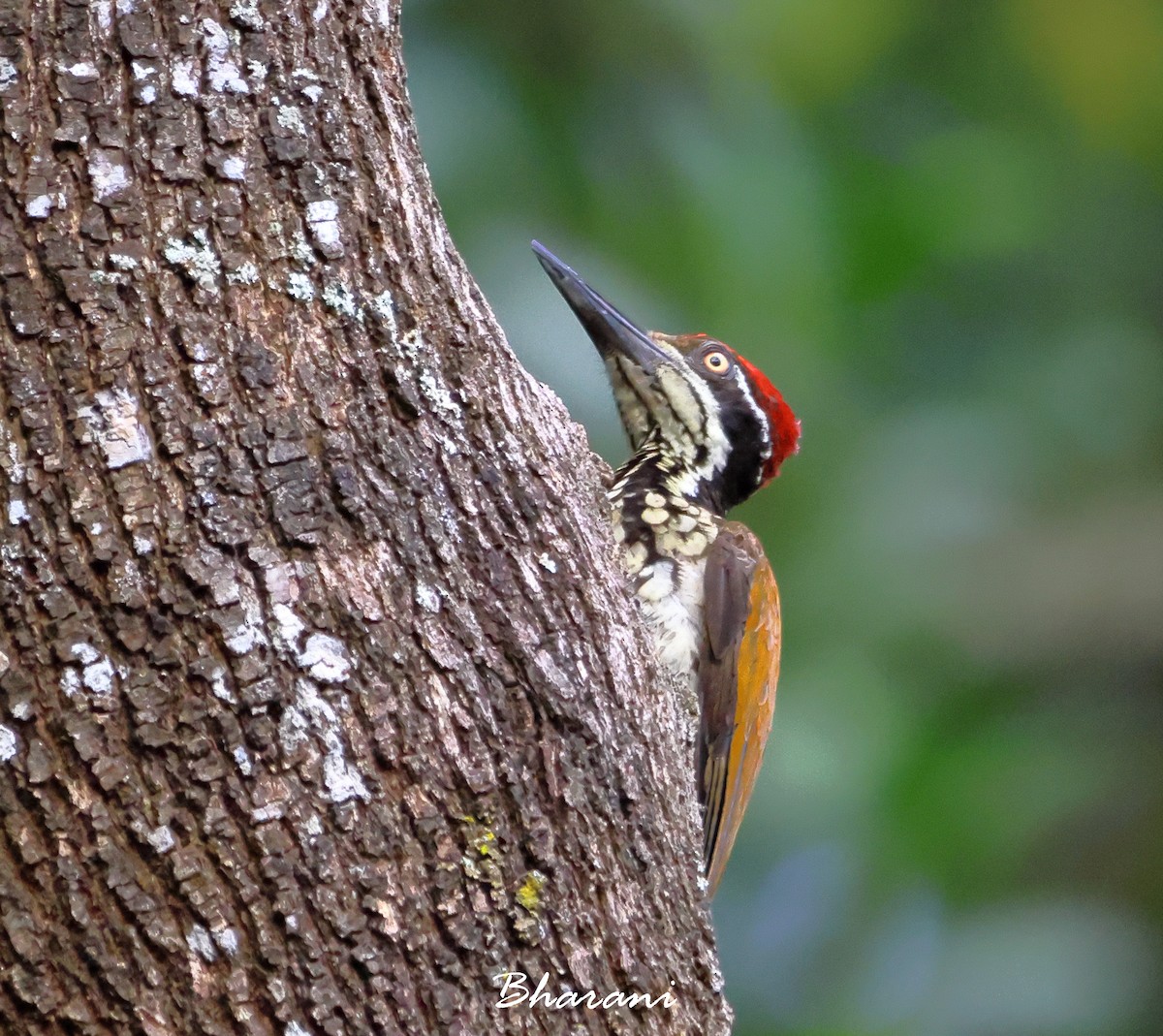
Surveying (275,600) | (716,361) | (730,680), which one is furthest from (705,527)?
(275,600)

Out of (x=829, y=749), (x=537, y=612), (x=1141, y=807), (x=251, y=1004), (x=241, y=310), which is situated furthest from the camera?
(x=1141, y=807)

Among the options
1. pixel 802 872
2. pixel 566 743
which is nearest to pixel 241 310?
pixel 566 743

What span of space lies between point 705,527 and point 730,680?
38 cm

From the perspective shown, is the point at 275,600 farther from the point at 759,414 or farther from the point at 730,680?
the point at 759,414

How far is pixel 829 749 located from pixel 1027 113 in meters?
3.28

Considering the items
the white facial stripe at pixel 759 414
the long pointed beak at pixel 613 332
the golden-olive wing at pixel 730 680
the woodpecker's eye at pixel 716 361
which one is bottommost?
the golden-olive wing at pixel 730 680

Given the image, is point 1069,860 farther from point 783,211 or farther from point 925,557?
point 783,211

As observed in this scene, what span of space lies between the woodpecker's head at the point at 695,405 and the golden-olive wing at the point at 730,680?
46 centimetres

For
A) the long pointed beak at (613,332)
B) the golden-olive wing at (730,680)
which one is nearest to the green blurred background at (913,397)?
the long pointed beak at (613,332)

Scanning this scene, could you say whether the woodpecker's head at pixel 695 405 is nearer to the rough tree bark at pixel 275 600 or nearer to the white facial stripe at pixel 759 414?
the white facial stripe at pixel 759 414

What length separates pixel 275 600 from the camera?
1.77 metres

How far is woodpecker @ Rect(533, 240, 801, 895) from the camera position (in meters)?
3.32

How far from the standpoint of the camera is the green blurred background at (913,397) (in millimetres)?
5613

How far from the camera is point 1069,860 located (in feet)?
21.0
